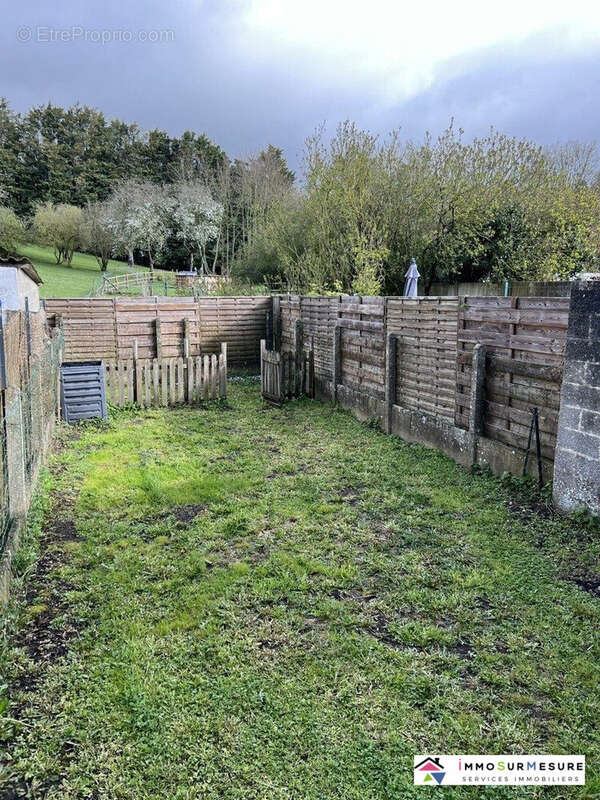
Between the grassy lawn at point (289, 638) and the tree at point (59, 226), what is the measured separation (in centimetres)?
4213

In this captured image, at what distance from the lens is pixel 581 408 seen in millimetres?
5312

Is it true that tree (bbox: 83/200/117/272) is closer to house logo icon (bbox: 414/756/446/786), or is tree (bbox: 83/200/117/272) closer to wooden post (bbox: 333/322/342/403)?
wooden post (bbox: 333/322/342/403)

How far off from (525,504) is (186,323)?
1096 cm

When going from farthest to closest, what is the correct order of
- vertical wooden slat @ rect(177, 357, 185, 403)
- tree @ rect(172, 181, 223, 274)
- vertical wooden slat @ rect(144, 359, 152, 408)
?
tree @ rect(172, 181, 223, 274)
vertical wooden slat @ rect(177, 357, 185, 403)
vertical wooden slat @ rect(144, 359, 152, 408)

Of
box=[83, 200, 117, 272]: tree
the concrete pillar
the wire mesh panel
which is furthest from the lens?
box=[83, 200, 117, 272]: tree

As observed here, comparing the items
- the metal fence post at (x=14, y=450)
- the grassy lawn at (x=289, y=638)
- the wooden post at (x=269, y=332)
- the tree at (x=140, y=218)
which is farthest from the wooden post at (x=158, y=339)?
the tree at (x=140, y=218)

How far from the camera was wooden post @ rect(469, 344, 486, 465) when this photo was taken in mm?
6867

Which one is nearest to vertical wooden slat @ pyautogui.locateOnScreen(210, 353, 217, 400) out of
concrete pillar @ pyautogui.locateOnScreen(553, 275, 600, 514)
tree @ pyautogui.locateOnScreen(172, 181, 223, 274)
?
concrete pillar @ pyautogui.locateOnScreen(553, 275, 600, 514)

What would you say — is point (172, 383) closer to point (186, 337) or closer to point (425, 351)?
point (186, 337)

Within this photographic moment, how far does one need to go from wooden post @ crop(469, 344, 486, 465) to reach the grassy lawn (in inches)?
27.1

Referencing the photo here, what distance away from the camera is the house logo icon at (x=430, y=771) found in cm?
259

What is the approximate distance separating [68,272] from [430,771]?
43325mm

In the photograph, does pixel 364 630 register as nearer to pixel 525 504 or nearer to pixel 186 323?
pixel 525 504

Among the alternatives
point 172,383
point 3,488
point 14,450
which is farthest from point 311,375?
point 3,488
